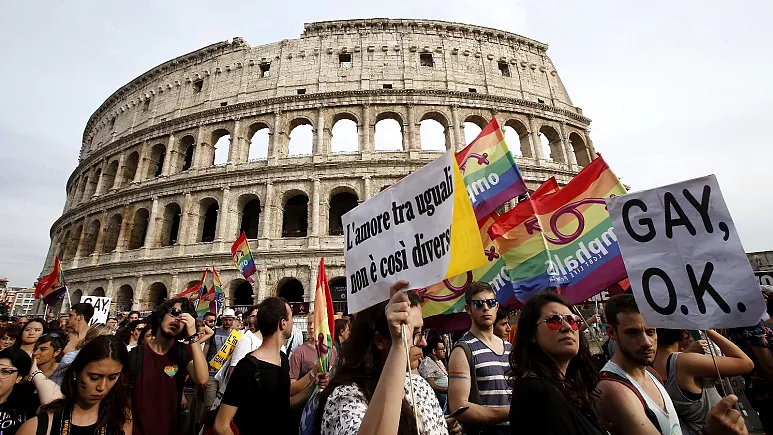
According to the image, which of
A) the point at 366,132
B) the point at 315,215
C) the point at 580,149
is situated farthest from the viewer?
the point at 580,149

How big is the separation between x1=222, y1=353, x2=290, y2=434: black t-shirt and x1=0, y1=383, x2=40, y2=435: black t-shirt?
1.61 metres

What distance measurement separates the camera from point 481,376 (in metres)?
2.96

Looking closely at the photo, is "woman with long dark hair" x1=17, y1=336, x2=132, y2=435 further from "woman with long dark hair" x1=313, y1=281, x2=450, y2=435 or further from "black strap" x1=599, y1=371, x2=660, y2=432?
"black strap" x1=599, y1=371, x2=660, y2=432

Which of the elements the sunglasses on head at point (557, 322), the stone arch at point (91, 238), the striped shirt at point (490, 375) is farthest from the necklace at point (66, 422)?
the stone arch at point (91, 238)

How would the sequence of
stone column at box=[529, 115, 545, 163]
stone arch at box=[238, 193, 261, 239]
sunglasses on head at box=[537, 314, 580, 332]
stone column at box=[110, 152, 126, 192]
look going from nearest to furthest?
sunglasses on head at box=[537, 314, 580, 332] → stone column at box=[529, 115, 545, 163] → stone arch at box=[238, 193, 261, 239] → stone column at box=[110, 152, 126, 192]

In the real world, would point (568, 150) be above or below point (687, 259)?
above

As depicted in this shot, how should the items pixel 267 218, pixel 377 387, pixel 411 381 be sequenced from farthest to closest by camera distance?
pixel 267 218 → pixel 411 381 → pixel 377 387

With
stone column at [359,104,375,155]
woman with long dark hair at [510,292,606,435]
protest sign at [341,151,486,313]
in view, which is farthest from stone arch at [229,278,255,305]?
woman with long dark hair at [510,292,606,435]

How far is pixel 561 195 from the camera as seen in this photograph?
241 inches

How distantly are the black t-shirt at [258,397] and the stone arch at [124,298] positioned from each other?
2161 centimetres

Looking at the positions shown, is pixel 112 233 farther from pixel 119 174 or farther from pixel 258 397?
pixel 258 397

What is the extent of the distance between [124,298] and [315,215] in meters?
12.0

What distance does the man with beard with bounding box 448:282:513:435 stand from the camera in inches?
106

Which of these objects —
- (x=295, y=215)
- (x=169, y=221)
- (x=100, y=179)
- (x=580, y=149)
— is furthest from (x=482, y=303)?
(x=100, y=179)
